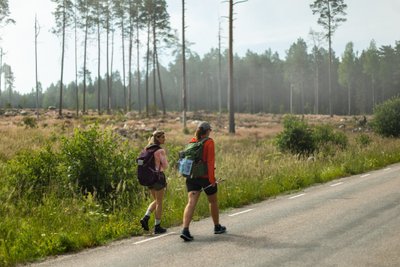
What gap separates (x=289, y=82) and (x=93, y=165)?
107 metres

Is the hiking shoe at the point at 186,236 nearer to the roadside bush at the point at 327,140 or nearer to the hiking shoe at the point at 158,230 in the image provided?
the hiking shoe at the point at 158,230

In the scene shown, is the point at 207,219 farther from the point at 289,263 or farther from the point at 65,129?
the point at 65,129

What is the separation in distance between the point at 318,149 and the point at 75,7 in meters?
43.6

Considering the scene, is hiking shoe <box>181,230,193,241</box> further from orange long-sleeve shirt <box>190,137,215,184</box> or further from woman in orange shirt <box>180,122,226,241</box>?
orange long-sleeve shirt <box>190,137,215,184</box>

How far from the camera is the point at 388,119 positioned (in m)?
29.2

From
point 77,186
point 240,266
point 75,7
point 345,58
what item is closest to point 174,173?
point 77,186

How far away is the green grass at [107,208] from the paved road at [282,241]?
44 cm

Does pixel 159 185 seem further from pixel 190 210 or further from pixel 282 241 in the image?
pixel 282 241

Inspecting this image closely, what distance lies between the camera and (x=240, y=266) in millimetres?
5711

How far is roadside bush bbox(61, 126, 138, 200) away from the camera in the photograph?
397 inches

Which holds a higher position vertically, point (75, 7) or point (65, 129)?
point (75, 7)

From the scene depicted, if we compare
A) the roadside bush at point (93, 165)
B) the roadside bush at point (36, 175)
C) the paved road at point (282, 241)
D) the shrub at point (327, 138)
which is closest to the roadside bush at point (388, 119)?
the shrub at point (327, 138)

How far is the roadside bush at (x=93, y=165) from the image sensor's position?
33.1 feet

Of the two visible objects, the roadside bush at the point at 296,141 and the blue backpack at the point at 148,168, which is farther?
the roadside bush at the point at 296,141
